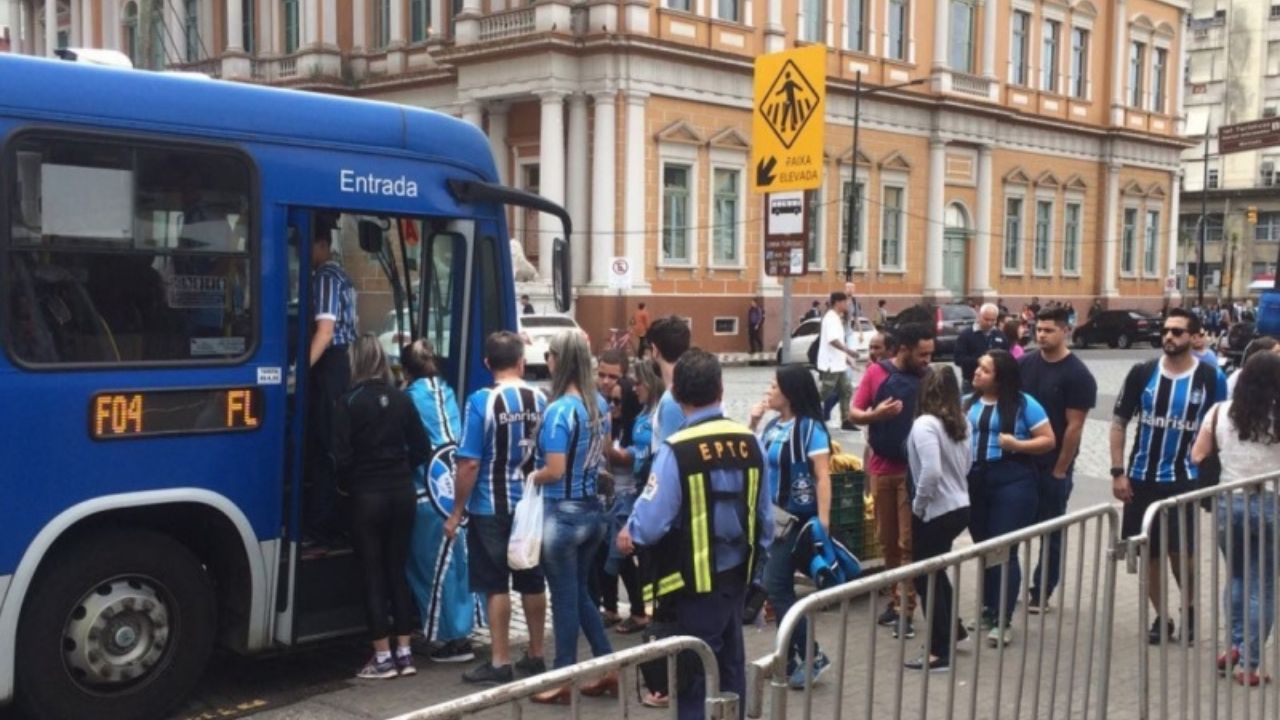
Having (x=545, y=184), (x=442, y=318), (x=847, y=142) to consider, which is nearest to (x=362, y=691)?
(x=442, y=318)

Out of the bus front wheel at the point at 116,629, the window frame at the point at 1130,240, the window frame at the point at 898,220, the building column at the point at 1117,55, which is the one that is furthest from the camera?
the window frame at the point at 1130,240

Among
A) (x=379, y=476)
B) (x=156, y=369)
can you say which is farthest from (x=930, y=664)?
(x=156, y=369)

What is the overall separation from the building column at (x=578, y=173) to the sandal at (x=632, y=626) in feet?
91.0

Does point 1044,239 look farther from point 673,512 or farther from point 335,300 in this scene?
point 673,512

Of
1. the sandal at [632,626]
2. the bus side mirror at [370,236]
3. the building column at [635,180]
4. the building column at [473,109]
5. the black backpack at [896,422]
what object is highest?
the building column at [473,109]

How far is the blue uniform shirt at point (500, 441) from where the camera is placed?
6.22m

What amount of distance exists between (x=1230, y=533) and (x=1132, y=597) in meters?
0.76

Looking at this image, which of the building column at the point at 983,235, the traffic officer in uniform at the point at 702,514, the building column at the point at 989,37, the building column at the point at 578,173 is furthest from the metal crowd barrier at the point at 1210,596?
the building column at the point at 989,37

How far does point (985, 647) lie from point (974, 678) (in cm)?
19

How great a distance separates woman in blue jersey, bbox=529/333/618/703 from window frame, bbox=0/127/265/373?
1459 millimetres

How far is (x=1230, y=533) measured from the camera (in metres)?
5.45

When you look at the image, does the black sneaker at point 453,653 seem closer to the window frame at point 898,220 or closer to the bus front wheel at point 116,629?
A: the bus front wheel at point 116,629

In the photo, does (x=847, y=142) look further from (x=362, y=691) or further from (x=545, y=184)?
(x=362, y=691)

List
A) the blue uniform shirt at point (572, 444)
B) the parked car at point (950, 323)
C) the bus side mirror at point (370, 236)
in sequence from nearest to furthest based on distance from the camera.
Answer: the blue uniform shirt at point (572, 444) → the bus side mirror at point (370, 236) → the parked car at point (950, 323)
